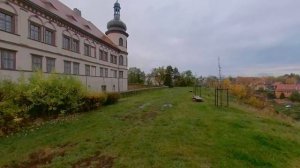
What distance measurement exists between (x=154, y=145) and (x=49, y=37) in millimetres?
21617

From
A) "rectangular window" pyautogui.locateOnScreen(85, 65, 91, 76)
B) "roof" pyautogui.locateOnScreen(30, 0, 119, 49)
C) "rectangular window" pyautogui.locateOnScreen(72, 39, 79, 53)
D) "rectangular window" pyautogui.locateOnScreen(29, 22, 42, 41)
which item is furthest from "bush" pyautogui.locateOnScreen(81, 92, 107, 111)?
"rectangular window" pyautogui.locateOnScreen(85, 65, 91, 76)

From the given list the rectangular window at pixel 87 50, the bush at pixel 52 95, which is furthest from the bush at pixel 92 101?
the rectangular window at pixel 87 50

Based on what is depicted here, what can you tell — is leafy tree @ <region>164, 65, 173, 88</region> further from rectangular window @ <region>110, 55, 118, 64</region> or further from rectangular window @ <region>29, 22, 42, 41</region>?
rectangular window @ <region>29, 22, 42, 41</region>

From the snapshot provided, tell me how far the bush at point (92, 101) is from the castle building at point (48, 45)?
269 cm

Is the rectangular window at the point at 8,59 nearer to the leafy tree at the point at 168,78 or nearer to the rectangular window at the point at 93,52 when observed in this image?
the rectangular window at the point at 93,52

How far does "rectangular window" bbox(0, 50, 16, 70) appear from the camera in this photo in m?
20.4

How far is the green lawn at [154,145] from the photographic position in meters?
7.59

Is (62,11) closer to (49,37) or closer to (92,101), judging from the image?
(49,37)

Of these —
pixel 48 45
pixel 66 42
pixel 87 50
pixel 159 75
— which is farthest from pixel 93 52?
pixel 159 75

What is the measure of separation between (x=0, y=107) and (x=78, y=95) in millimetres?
4803

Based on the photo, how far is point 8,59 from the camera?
2106 centimetres

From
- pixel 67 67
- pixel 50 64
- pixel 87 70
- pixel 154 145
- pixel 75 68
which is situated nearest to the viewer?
pixel 154 145

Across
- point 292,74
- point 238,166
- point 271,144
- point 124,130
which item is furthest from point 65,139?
point 292,74

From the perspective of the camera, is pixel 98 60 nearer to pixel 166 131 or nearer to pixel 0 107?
pixel 0 107
